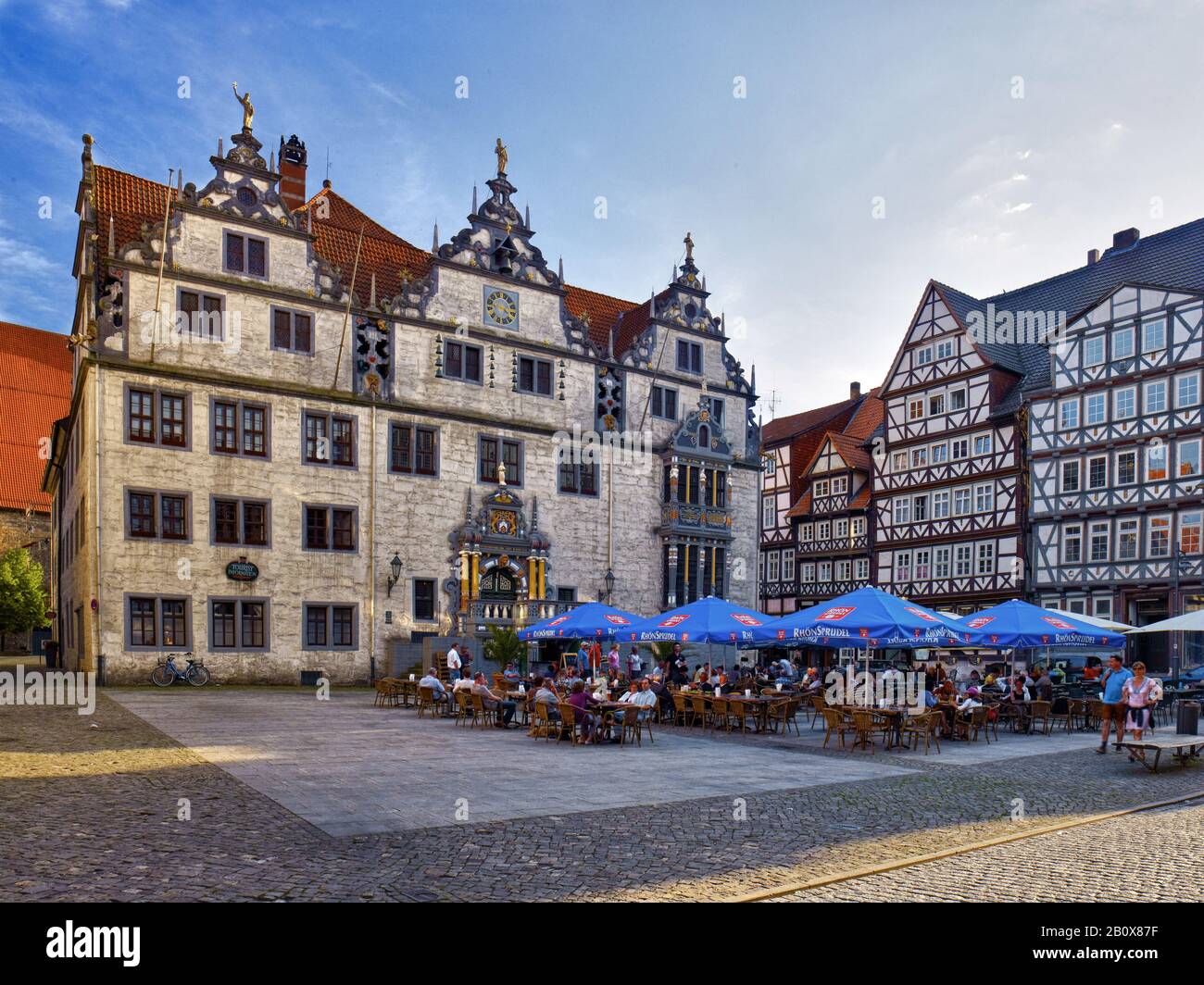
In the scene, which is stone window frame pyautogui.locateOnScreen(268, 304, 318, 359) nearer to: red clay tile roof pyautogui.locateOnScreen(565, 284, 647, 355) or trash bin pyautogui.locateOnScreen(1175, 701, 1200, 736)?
red clay tile roof pyautogui.locateOnScreen(565, 284, 647, 355)

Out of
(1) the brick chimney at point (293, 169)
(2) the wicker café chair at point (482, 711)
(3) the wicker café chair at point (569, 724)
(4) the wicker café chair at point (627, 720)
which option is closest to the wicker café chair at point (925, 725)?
(4) the wicker café chair at point (627, 720)

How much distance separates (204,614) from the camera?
29.4m

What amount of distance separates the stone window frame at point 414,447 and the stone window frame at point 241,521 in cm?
449

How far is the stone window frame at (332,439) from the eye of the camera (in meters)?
31.9

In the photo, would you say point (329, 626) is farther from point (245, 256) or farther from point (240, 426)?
point (245, 256)

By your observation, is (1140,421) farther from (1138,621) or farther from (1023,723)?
(1023,723)

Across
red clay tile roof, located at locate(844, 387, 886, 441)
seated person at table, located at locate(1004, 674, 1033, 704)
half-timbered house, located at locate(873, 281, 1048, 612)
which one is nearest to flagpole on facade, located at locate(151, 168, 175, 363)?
seated person at table, located at locate(1004, 674, 1033, 704)

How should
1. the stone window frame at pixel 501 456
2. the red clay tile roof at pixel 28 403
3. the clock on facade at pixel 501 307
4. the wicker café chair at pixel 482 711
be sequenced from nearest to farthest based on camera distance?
the wicker café chair at pixel 482 711
the stone window frame at pixel 501 456
the clock on facade at pixel 501 307
the red clay tile roof at pixel 28 403

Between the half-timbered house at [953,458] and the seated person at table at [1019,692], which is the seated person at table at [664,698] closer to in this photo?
the seated person at table at [1019,692]

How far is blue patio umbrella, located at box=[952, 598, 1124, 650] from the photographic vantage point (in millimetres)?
20797

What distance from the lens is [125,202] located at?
31.6 m

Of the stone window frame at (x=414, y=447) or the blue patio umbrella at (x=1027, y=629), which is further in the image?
the stone window frame at (x=414, y=447)

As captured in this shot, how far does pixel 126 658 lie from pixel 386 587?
8.42 meters
